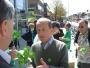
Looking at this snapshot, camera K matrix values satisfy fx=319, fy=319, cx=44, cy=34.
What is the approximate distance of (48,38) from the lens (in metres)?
3.46

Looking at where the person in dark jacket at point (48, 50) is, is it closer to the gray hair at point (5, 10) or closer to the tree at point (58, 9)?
the gray hair at point (5, 10)

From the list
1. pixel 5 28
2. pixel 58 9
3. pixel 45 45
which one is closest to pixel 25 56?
pixel 45 45

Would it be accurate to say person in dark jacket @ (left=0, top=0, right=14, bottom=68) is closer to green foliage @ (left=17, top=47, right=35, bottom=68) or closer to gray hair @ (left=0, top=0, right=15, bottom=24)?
gray hair @ (left=0, top=0, right=15, bottom=24)

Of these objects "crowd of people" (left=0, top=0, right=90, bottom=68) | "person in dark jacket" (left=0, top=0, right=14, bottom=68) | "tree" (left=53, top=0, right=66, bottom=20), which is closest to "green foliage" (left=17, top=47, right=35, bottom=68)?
"crowd of people" (left=0, top=0, right=90, bottom=68)

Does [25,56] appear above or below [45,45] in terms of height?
below

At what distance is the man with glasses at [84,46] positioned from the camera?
5816mm

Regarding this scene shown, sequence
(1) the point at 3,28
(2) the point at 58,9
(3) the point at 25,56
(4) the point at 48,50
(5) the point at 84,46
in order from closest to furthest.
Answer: (1) the point at 3,28 → (4) the point at 48,50 → (3) the point at 25,56 → (5) the point at 84,46 → (2) the point at 58,9

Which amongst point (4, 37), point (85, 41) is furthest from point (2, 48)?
point (85, 41)

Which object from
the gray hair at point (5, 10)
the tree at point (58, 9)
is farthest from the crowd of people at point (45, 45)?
the tree at point (58, 9)

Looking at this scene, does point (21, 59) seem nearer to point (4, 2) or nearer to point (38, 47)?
point (38, 47)

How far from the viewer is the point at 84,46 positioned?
5.82m

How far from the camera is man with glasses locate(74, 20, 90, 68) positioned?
582cm

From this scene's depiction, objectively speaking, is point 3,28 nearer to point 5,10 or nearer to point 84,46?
point 5,10

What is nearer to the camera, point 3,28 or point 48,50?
point 3,28
